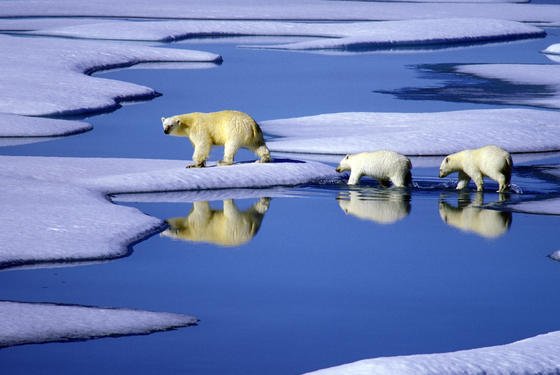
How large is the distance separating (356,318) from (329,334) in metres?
0.32

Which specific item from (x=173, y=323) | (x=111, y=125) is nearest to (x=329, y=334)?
(x=173, y=323)

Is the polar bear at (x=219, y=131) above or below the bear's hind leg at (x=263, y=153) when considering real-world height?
above

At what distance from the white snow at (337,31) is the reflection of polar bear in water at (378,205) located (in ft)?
43.3

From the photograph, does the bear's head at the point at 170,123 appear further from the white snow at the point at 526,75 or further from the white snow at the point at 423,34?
the white snow at the point at 423,34

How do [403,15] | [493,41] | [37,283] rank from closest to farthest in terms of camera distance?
1. [37,283]
2. [493,41]
3. [403,15]

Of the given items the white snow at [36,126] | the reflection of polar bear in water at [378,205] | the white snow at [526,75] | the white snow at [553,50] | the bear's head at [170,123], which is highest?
the bear's head at [170,123]

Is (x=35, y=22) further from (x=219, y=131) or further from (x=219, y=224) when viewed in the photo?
(x=219, y=224)

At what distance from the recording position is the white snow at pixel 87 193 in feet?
23.1

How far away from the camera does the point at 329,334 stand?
5703 mm

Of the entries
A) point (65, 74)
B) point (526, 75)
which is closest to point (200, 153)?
point (65, 74)

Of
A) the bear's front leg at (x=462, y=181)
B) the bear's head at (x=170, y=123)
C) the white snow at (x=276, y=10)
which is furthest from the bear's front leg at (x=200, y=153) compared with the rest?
the white snow at (x=276, y=10)

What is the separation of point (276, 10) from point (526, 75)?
13.2m

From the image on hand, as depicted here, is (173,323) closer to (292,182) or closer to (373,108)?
(292,182)

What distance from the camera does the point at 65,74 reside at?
53.3 ft
